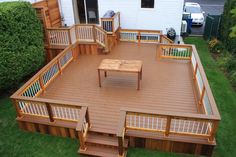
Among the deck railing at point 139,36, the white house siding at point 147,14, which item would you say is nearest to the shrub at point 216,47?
the white house siding at point 147,14

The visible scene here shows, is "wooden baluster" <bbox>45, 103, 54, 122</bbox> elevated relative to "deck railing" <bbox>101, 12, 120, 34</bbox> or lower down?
lower down

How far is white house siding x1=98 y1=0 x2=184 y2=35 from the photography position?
9773mm

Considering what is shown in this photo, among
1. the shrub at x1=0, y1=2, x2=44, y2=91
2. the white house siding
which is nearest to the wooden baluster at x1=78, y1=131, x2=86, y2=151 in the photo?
the shrub at x1=0, y1=2, x2=44, y2=91

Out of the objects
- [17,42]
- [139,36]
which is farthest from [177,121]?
[139,36]

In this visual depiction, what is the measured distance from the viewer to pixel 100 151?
4.71 meters

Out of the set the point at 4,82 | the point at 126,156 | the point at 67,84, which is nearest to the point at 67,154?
the point at 126,156

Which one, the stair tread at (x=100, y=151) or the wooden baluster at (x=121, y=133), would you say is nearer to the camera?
the wooden baluster at (x=121, y=133)

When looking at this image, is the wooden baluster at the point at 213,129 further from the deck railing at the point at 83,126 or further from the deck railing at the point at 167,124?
the deck railing at the point at 83,126

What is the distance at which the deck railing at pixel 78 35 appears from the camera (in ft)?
27.5

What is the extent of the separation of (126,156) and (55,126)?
72.6 inches

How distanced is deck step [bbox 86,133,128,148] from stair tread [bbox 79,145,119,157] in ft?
0.44

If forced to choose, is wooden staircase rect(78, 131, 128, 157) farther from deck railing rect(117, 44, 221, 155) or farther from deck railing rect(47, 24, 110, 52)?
deck railing rect(47, 24, 110, 52)

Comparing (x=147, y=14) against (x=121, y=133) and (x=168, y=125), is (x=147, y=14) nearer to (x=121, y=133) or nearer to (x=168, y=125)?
(x=168, y=125)

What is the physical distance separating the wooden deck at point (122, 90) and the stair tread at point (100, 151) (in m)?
0.42
